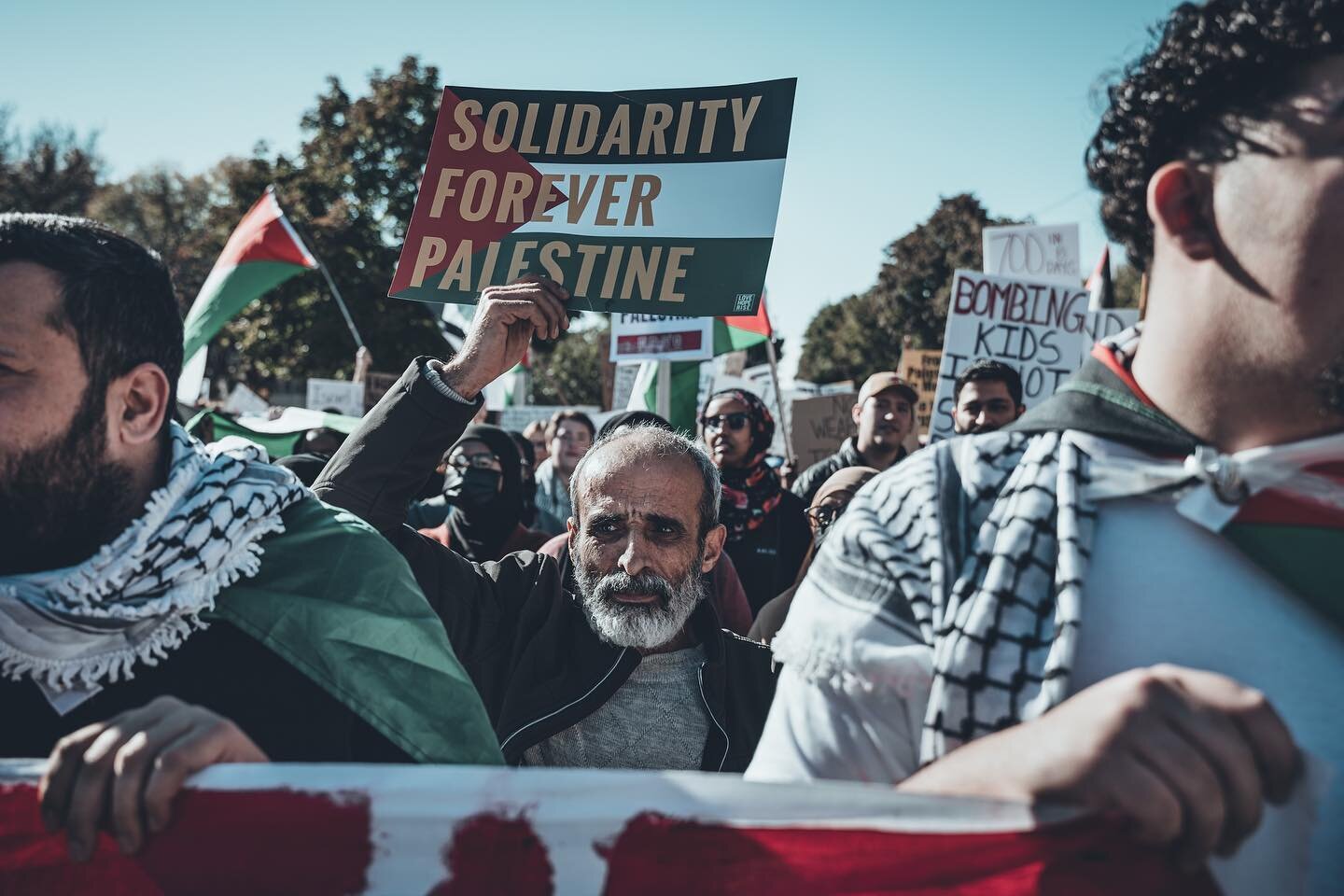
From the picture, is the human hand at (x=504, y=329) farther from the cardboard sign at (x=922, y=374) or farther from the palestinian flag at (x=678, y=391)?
the cardboard sign at (x=922, y=374)

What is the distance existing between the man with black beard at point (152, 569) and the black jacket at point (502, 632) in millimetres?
553

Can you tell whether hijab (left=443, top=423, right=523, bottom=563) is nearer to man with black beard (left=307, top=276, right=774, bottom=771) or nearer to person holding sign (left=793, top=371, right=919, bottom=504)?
person holding sign (left=793, top=371, right=919, bottom=504)

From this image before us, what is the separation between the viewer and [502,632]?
2.64 m

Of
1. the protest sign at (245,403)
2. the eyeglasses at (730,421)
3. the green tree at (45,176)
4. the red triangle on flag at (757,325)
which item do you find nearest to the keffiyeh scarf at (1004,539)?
the eyeglasses at (730,421)

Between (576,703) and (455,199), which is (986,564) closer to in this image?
(576,703)

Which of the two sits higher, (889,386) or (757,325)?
(757,325)

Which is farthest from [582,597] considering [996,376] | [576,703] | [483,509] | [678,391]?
[678,391]

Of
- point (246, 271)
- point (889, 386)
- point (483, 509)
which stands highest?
point (246, 271)

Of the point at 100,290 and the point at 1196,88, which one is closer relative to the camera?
the point at 1196,88

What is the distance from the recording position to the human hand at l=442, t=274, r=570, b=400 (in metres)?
2.52

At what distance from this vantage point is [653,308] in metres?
2.87

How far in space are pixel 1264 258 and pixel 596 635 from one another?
70.3 inches

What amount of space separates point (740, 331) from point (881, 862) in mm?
7873

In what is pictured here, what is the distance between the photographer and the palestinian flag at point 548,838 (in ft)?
3.83
